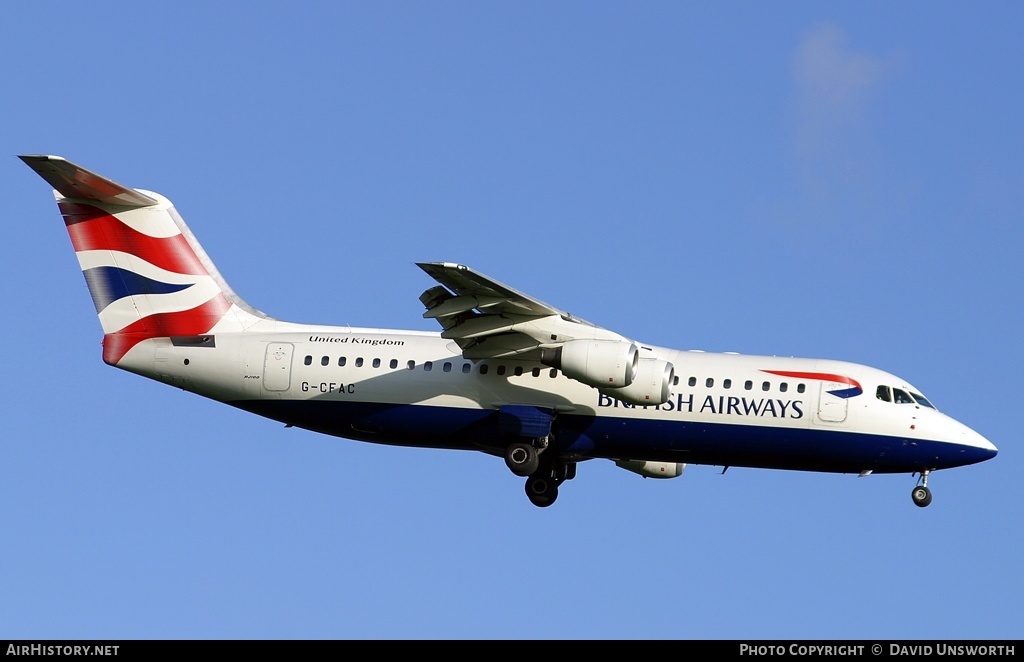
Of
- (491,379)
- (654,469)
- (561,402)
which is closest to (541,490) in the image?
(561,402)

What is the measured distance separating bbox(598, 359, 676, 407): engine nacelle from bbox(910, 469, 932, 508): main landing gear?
466 cm

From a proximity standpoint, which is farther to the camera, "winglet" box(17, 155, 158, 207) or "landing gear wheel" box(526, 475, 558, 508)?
"landing gear wheel" box(526, 475, 558, 508)

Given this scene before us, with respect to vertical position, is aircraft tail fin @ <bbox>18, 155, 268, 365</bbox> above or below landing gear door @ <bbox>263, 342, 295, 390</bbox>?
above

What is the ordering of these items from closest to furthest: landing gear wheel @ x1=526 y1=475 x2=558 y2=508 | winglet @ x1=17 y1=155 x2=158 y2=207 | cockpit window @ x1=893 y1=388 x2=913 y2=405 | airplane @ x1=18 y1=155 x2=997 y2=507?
airplane @ x1=18 y1=155 x2=997 y2=507 → cockpit window @ x1=893 y1=388 x2=913 y2=405 → winglet @ x1=17 y1=155 x2=158 y2=207 → landing gear wheel @ x1=526 y1=475 x2=558 y2=508

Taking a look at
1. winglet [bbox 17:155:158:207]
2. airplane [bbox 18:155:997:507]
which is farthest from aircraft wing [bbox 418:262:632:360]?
winglet [bbox 17:155:158:207]

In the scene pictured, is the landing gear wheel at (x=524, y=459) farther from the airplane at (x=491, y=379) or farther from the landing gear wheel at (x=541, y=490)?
the landing gear wheel at (x=541, y=490)

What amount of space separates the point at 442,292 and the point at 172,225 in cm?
600

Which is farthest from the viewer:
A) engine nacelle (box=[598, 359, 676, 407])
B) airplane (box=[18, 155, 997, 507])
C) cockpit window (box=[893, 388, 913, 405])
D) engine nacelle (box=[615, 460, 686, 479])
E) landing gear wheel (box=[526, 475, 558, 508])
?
engine nacelle (box=[615, 460, 686, 479])

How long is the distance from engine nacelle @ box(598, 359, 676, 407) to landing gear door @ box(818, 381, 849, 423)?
8.85 feet

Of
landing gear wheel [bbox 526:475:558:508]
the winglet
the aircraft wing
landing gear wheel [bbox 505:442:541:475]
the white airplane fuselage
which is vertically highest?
the winglet

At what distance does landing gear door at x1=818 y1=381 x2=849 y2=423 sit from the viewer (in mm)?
25656

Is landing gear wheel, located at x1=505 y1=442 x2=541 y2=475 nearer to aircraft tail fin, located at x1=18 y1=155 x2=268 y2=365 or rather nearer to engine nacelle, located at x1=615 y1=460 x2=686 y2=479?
engine nacelle, located at x1=615 y1=460 x2=686 y2=479
